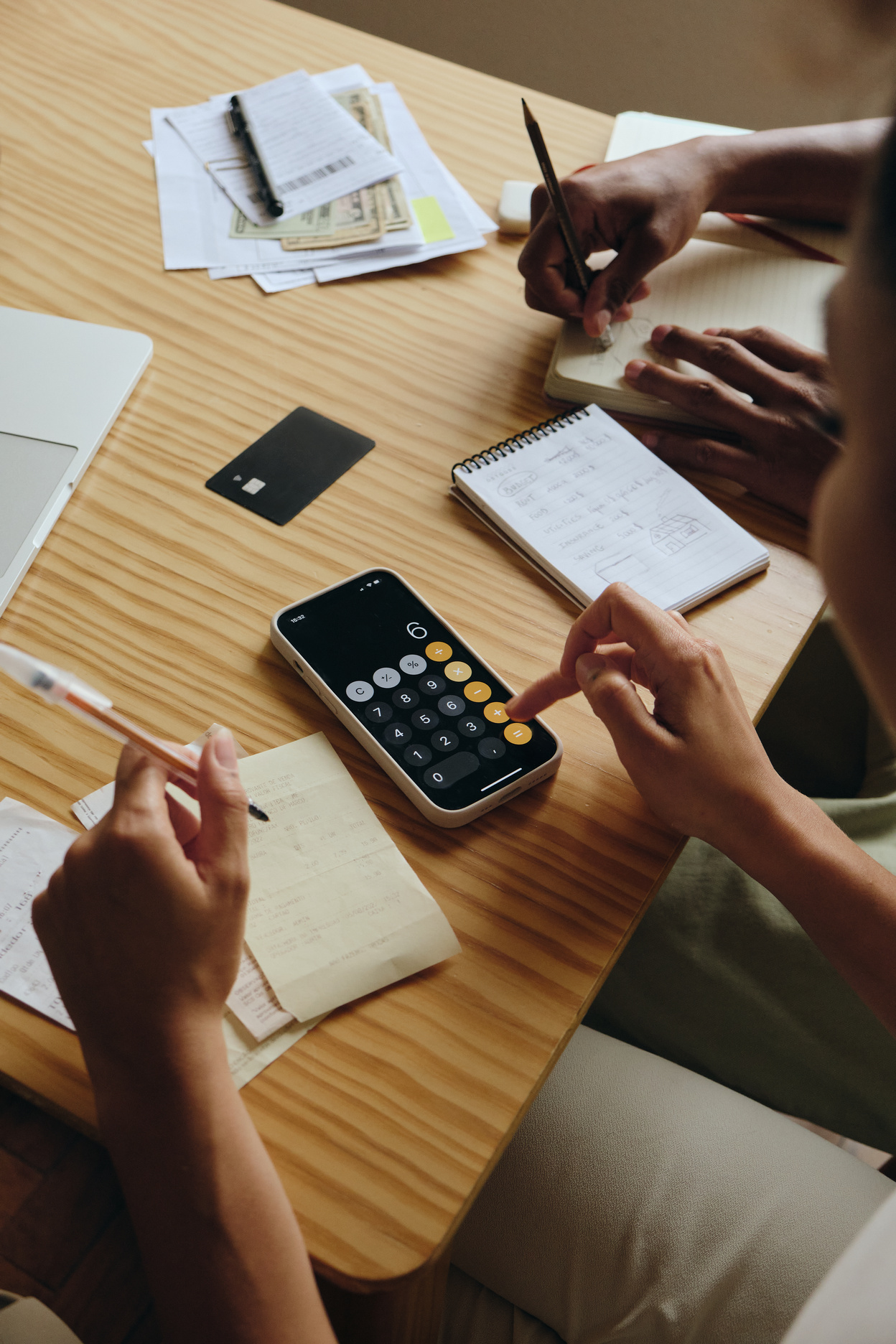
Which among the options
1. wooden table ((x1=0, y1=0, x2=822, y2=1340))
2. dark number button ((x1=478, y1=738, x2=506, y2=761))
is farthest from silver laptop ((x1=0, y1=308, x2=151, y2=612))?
dark number button ((x1=478, y1=738, x2=506, y2=761))

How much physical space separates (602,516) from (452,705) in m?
0.23

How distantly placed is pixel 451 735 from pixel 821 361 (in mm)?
490

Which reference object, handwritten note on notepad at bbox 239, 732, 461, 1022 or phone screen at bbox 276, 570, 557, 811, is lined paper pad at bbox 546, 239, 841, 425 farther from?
handwritten note on notepad at bbox 239, 732, 461, 1022

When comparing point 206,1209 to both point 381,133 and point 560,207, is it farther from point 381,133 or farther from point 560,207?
point 381,133

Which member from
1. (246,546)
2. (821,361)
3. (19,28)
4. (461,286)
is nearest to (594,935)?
(246,546)

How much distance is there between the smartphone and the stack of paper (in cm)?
43

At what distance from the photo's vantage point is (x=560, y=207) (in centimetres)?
82

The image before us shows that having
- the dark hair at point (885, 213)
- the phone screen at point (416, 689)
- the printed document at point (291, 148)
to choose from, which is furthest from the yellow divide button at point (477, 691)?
the printed document at point (291, 148)

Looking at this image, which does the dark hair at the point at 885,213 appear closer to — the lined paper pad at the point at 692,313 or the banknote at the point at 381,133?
the lined paper pad at the point at 692,313

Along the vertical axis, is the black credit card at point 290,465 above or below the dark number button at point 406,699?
above

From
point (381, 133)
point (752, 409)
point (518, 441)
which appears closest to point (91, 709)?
point (518, 441)

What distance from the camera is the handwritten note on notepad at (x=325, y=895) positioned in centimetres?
52

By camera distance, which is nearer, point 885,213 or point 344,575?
point 885,213

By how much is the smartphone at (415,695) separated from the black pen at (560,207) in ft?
1.18
